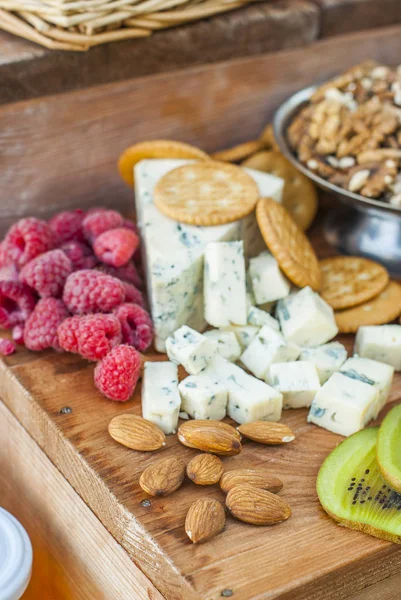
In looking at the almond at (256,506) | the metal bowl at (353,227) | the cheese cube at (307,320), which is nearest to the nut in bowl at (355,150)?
the metal bowl at (353,227)

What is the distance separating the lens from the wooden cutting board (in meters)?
1.00

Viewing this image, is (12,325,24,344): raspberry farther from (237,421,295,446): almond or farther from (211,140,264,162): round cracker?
(211,140,264,162): round cracker

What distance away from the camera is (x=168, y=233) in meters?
1.44

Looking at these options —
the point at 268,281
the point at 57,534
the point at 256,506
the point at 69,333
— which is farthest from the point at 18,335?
the point at 256,506

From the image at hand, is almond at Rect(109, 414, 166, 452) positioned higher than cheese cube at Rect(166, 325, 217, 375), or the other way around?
cheese cube at Rect(166, 325, 217, 375)

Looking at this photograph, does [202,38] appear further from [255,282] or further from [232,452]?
[232,452]

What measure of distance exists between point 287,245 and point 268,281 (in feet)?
0.27

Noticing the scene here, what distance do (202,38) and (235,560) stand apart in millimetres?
1210

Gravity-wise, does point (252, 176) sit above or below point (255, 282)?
above

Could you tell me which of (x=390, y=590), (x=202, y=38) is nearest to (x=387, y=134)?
(x=202, y=38)

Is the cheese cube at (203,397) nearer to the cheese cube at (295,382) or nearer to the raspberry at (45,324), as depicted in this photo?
the cheese cube at (295,382)

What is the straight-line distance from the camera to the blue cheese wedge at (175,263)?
1.37m

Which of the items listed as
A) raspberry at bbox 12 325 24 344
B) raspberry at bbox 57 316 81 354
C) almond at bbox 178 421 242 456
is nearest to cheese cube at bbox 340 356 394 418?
almond at bbox 178 421 242 456

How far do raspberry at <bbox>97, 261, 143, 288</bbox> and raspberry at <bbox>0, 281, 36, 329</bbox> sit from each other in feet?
0.51
